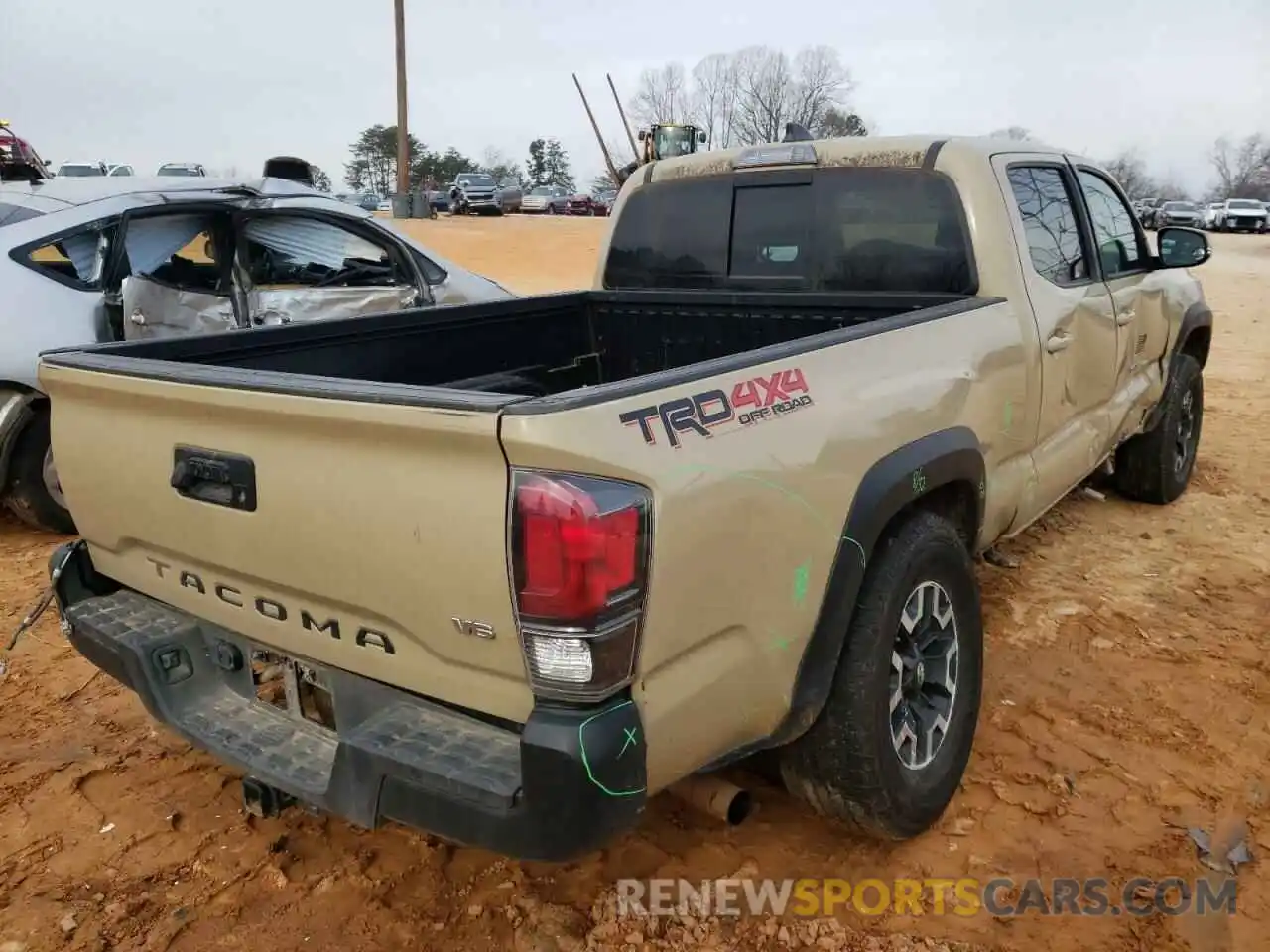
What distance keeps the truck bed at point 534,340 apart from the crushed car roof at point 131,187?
Result: 282cm

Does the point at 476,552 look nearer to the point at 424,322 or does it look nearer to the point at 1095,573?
the point at 424,322

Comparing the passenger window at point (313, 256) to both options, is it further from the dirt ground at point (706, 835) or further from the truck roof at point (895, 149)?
the truck roof at point (895, 149)

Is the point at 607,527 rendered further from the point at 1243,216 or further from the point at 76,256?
the point at 1243,216

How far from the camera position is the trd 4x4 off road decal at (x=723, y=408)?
1.93 metres

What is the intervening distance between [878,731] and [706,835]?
66 cm

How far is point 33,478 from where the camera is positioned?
5.20m

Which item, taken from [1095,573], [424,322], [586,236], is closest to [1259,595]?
[1095,573]

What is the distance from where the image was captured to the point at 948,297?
11.4 feet

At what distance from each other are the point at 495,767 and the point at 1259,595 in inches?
157

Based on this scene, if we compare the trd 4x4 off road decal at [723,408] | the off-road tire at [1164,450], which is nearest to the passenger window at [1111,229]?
the off-road tire at [1164,450]

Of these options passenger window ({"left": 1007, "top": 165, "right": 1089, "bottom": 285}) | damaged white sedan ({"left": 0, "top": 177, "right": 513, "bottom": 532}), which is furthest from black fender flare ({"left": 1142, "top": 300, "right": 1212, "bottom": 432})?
damaged white sedan ({"left": 0, "top": 177, "right": 513, "bottom": 532})

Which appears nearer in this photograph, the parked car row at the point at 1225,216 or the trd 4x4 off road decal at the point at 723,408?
the trd 4x4 off road decal at the point at 723,408

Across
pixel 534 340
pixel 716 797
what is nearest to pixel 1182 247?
pixel 534 340

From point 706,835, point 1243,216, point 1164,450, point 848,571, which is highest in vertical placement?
point 1243,216
